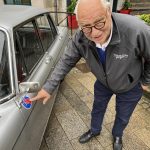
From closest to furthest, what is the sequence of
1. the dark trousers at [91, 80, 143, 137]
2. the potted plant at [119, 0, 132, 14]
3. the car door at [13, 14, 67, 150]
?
the car door at [13, 14, 67, 150], the dark trousers at [91, 80, 143, 137], the potted plant at [119, 0, 132, 14]

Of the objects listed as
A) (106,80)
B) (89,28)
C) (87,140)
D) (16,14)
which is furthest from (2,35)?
(87,140)

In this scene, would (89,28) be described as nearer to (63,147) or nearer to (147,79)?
(147,79)

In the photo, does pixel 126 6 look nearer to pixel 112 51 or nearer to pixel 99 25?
pixel 112 51

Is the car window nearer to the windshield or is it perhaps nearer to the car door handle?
the car door handle

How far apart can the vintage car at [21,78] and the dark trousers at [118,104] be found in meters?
0.62

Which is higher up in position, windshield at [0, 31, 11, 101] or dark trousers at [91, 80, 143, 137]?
windshield at [0, 31, 11, 101]

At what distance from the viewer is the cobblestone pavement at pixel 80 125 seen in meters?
2.87

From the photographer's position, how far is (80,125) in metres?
3.21

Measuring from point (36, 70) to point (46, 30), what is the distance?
1.32m

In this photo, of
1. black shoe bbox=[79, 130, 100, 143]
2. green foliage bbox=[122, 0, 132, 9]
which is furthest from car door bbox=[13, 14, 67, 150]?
green foliage bbox=[122, 0, 132, 9]

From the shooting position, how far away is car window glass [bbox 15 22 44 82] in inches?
85.9

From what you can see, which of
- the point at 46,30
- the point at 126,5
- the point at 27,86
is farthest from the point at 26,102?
the point at 126,5

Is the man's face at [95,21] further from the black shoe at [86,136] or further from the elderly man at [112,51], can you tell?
the black shoe at [86,136]

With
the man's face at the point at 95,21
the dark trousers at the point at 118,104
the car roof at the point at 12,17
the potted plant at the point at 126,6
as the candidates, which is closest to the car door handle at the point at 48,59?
the car roof at the point at 12,17
